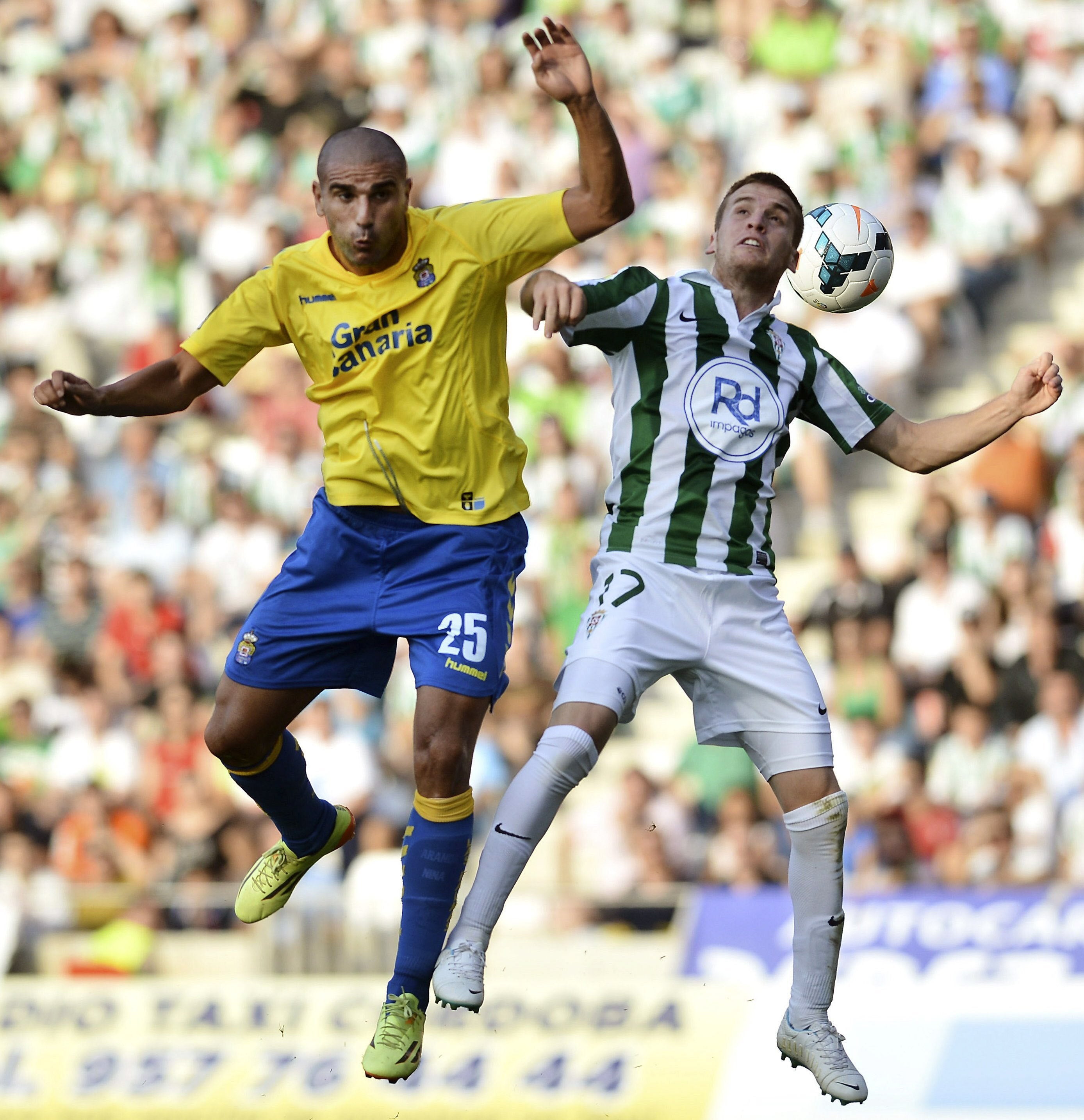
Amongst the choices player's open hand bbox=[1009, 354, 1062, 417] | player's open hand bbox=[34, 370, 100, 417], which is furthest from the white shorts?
player's open hand bbox=[34, 370, 100, 417]

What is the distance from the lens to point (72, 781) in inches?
476

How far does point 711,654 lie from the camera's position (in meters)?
6.04

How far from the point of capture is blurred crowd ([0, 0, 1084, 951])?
1084cm

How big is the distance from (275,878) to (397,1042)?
1.13 m

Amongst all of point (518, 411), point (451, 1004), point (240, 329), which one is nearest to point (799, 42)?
point (518, 411)

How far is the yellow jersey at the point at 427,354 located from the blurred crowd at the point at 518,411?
4850 mm

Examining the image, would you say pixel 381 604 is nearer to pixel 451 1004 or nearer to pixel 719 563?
pixel 719 563

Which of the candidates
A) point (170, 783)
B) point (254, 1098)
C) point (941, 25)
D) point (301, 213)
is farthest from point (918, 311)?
point (254, 1098)

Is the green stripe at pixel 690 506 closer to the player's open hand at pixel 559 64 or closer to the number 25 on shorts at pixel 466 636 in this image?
the number 25 on shorts at pixel 466 636

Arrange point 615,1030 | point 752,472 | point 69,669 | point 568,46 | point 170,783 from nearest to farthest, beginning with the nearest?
point 568,46 < point 752,472 < point 615,1030 < point 170,783 < point 69,669

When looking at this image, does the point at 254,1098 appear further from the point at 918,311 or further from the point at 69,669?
the point at 918,311

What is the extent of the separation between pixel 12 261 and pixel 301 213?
2.81 m

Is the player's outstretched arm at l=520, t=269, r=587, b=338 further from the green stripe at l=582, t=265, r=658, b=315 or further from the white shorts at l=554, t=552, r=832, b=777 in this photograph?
the white shorts at l=554, t=552, r=832, b=777

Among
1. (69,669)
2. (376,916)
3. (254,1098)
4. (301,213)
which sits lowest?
(254,1098)
